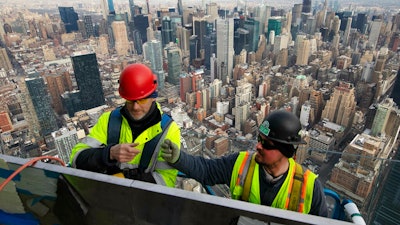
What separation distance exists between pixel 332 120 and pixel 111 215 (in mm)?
17013

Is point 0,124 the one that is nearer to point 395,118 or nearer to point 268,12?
point 395,118

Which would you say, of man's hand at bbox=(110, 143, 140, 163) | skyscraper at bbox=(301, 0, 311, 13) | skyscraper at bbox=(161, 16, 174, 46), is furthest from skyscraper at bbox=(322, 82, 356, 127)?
skyscraper at bbox=(301, 0, 311, 13)

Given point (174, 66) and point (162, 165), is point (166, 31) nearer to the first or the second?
point (174, 66)

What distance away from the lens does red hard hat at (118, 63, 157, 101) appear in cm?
142

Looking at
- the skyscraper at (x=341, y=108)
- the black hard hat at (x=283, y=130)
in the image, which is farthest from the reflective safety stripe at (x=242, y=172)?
the skyscraper at (x=341, y=108)

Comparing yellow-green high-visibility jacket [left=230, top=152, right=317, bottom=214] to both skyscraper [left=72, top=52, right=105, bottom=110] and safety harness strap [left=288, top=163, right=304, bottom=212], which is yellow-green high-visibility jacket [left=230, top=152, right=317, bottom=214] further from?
skyscraper [left=72, top=52, right=105, bottom=110]

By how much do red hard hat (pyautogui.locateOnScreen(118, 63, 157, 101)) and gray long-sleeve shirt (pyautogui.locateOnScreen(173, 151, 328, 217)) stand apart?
0.41m

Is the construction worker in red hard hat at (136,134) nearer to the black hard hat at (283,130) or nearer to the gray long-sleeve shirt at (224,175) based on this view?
the gray long-sleeve shirt at (224,175)

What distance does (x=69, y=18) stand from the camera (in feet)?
131

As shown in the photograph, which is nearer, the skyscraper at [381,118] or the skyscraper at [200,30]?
the skyscraper at [381,118]

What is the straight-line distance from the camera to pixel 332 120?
1569cm

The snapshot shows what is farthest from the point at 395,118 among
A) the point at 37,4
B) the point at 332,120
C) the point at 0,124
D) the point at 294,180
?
the point at 37,4

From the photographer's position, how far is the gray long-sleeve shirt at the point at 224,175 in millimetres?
1194

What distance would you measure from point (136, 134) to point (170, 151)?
0.80 feet
